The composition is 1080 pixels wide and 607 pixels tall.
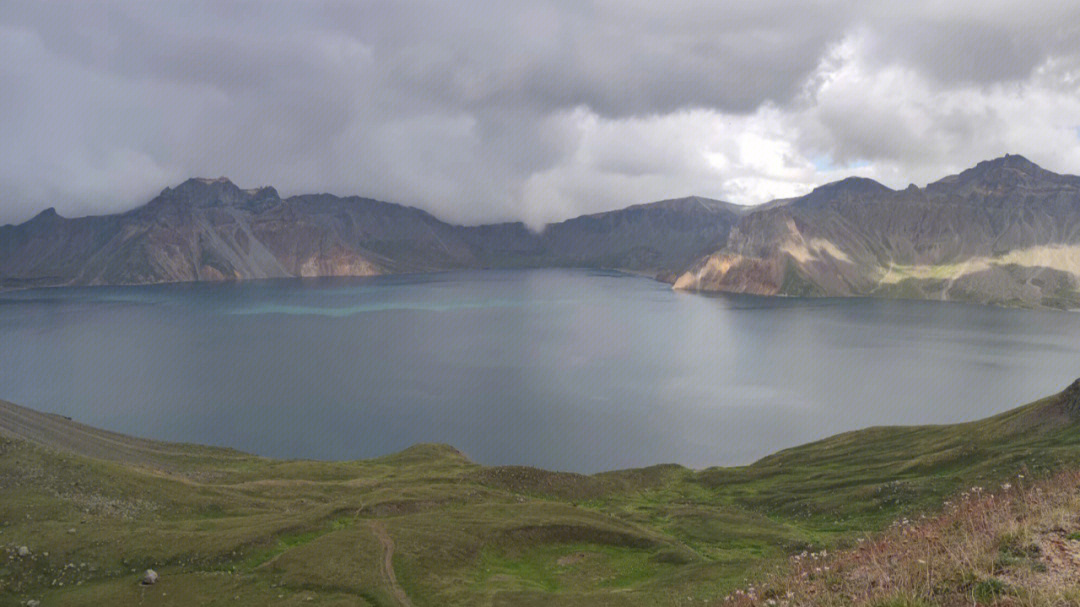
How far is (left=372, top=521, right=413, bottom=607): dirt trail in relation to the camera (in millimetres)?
39844

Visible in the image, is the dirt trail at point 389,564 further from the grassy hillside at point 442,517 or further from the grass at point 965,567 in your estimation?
the grass at point 965,567

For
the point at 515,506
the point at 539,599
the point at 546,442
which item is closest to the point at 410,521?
the point at 515,506

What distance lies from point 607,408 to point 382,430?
46911 mm

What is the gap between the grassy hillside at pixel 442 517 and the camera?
41656mm

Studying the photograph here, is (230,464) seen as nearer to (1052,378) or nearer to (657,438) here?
(657,438)

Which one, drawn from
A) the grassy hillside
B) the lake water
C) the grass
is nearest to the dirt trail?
the grassy hillside

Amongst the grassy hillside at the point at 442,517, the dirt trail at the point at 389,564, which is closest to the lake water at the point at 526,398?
the grassy hillside at the point at 442,517

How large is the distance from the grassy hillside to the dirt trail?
160 millimetres

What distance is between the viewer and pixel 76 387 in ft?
511

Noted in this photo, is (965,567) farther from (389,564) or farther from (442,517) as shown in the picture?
(442,517)

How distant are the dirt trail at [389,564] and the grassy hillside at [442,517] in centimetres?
16

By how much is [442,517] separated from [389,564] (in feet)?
41.1

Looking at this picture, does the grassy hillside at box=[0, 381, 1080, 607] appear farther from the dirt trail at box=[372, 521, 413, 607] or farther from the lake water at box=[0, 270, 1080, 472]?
the lake water at box=[0, 270, 1080, 472]

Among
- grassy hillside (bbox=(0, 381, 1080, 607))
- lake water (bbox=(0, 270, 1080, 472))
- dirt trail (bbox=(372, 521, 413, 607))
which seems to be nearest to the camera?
dirt trail (bbox=(372, 521, 413, 607))
